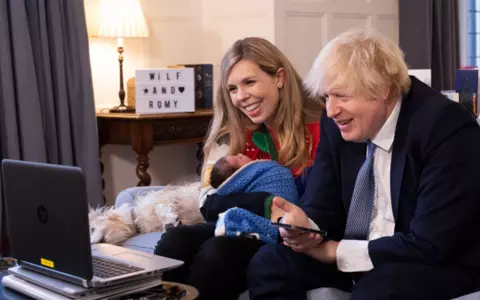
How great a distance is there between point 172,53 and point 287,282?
2606 millimetres

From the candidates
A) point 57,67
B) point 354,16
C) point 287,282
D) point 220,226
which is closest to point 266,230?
point 220,226

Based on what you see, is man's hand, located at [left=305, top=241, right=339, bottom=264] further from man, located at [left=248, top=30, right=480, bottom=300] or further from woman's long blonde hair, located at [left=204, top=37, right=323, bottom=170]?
woman's long blonde hair, located at [left=204, top=37, right=323, bottom=170]

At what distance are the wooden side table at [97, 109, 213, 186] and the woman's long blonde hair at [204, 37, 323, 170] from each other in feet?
3.99

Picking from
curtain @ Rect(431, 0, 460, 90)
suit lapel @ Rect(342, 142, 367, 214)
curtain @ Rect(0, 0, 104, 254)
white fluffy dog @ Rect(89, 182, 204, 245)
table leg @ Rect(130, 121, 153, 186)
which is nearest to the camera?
suit lapel @ Rect(342, 142, 367, 214)

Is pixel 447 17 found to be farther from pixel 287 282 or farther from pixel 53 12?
pixel 287 282

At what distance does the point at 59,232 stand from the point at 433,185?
84 centimetres

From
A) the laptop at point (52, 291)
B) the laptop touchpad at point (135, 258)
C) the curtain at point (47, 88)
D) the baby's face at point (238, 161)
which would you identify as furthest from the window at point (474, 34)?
the laptop at point (52, 291)

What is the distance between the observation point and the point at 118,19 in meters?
3.62

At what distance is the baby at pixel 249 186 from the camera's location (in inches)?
83.3

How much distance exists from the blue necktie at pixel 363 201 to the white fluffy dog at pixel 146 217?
0.91 meters

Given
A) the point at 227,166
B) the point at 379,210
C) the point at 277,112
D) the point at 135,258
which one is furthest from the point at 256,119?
the point at 135,258

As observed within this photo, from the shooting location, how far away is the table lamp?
3.61 metres

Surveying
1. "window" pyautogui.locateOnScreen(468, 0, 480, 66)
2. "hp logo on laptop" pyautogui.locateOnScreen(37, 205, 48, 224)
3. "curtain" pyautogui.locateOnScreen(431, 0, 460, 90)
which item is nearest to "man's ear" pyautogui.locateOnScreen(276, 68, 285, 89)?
"hp logo on laptop" pyautogui.locateOnScreen(37, 205, 48, 224)

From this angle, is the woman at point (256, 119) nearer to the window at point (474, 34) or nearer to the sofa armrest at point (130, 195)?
the sofa armrest at point (130, 195)
